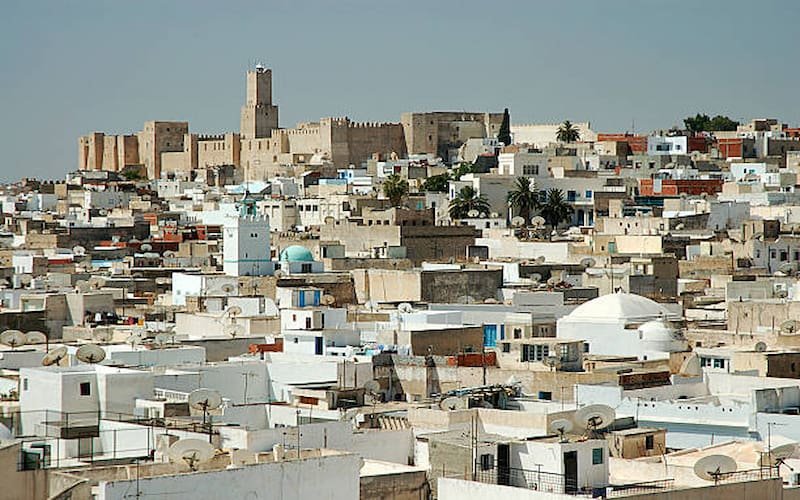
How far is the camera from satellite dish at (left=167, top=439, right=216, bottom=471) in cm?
1244

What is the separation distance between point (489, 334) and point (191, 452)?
15521 mm

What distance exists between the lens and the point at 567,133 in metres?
74.8

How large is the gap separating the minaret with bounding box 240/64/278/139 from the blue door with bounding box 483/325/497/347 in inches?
2408

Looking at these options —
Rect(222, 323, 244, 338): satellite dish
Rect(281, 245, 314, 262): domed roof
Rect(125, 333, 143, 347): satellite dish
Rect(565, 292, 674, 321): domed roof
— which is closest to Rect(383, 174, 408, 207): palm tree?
Rect(281, 245, 314, 262): domed roof

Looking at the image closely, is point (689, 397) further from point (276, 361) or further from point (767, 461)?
point (767, 461)

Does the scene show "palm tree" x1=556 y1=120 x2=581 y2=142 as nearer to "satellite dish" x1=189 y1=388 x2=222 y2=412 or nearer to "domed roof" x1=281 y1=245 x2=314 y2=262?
"domed roof" x1=281 y1=245 x2=314 y2=262

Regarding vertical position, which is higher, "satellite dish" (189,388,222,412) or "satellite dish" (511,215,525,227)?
"satellite dish" (511,215,525,227)

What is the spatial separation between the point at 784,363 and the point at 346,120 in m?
62.0

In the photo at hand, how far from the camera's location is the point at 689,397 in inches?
829

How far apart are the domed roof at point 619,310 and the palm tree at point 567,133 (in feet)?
156

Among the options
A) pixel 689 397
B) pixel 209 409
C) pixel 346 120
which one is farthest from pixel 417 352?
pixel 346 120

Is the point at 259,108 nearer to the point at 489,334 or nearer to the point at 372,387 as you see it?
the point at 489,334

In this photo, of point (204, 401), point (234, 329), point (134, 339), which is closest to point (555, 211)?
point (234, 329)

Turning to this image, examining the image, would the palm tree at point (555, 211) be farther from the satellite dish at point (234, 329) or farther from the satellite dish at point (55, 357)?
the satellite dish at point (55, 357)
